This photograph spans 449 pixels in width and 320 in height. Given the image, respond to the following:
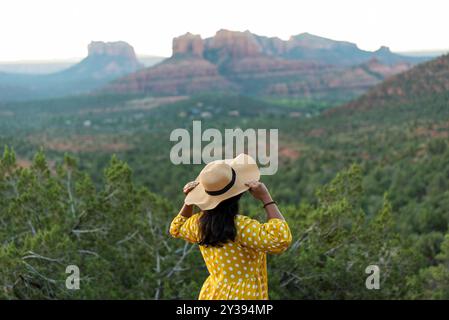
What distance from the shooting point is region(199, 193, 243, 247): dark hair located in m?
2.53

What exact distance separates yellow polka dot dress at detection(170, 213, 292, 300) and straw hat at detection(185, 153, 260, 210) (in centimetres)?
13

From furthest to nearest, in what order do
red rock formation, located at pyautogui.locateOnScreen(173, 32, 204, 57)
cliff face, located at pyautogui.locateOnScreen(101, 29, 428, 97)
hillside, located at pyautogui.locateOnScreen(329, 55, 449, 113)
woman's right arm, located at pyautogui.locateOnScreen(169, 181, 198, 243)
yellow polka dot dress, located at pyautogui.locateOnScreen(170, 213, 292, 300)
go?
red rock formation, located at pyautogui.locateOnScreen(173, 32, 204, 57) → cliff face, located at pyautogui.locateOnScreen(101, 29, 428, 97) → hillside, located at pyautogui.locateOnScreen(329, 55, 449, 113) → woman's right arm, located at pyautogui.locateOnScreen(169, 181, 198, 243) → yellow polka dot dress, located at pyautogui.locateOnScreen(170, 213, 292, 300)

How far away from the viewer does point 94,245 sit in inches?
344

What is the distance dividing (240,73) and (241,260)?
522 ft

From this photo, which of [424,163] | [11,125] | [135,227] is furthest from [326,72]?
[135,227]

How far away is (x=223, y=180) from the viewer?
2.57 meters

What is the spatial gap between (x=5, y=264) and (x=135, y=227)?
9.22ft

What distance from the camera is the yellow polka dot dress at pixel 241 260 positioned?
249 centimetres

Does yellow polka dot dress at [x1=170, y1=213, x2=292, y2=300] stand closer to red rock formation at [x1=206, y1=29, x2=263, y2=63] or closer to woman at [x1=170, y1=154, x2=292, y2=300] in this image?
woman at [x1=170, y1=154, x2=292, y2=300]

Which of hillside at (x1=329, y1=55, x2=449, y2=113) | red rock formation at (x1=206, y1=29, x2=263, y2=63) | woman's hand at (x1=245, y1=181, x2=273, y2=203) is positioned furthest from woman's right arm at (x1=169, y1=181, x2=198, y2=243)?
red rock formation at (x1=206, y1=29, x2=263, y2=63)

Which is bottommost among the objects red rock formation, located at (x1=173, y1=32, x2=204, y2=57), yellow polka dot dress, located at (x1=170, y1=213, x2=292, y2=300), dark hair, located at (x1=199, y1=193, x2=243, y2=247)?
yellow polka dot dress, located at (x1=170, y1=213, x2=292, y2=300)

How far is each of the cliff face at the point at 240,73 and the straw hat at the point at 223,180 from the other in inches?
5136
